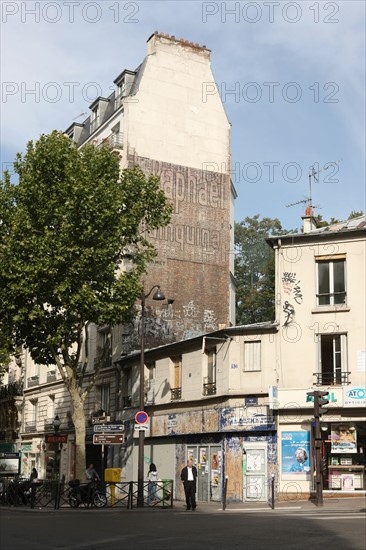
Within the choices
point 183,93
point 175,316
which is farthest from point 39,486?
point 183,93

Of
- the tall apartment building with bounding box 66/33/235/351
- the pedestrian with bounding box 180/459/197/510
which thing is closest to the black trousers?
the pedestrian with bounding box 180/459/197/510

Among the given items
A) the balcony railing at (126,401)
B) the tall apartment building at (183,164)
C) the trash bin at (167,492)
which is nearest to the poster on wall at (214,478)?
the trash bin at (167,492)

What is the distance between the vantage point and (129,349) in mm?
36969

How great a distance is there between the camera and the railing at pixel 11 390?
49584mm

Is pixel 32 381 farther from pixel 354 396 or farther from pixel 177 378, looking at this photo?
pixel 354 396

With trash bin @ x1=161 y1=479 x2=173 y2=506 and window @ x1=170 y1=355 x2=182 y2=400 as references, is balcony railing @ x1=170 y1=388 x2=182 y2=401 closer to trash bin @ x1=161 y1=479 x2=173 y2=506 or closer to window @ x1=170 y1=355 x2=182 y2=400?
window @ x1=170 y1=355 x2=182 y2=400

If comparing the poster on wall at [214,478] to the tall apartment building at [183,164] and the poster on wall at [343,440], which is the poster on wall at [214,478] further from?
the tall apartment building at [183,164]

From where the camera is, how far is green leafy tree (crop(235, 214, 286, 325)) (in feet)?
176

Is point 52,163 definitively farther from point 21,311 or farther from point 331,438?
point 331,438

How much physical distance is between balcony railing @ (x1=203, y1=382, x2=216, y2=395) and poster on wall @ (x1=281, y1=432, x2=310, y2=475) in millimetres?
3538

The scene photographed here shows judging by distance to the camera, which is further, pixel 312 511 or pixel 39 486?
pixel 39 486

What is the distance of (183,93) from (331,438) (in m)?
22.5

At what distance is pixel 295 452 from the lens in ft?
89.2

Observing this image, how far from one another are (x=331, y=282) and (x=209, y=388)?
6.32 metres
